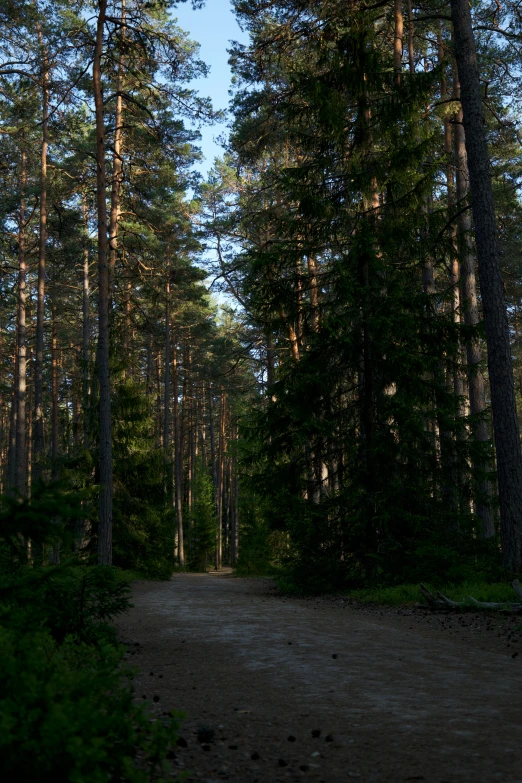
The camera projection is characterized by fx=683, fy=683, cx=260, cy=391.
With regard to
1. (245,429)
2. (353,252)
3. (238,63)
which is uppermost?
(238,63)

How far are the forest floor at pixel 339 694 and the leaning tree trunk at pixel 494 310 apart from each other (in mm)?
2413

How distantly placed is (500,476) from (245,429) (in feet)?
22.3

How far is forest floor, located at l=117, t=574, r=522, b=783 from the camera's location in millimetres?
4000

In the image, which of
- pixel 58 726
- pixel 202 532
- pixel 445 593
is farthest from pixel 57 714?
pixel 202 532

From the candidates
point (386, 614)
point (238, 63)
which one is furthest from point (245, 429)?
point (238, 63)

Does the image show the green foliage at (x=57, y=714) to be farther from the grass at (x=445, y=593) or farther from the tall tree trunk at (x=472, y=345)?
the tall tree trunk at (x=472, y=345)

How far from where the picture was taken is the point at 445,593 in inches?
500

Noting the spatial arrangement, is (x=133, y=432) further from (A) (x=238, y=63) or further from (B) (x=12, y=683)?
(B) (x=12, y=683)

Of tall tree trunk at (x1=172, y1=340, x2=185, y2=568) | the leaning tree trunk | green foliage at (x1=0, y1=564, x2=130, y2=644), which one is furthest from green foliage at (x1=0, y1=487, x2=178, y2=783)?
tall tree trunk at (x1=172, y1=340, x2=185, y2=568)

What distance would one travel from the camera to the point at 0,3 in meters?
18.6

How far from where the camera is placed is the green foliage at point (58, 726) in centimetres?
271

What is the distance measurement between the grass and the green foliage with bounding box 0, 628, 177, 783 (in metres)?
9.08

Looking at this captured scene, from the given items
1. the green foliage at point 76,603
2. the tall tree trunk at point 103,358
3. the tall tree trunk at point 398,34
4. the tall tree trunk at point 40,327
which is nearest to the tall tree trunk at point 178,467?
the tall tree trunk at point 40,327

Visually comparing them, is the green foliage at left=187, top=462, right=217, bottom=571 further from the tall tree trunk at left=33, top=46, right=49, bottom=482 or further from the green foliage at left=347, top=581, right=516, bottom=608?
the green foliage at left=347, top=581, right=516, bottom=608
